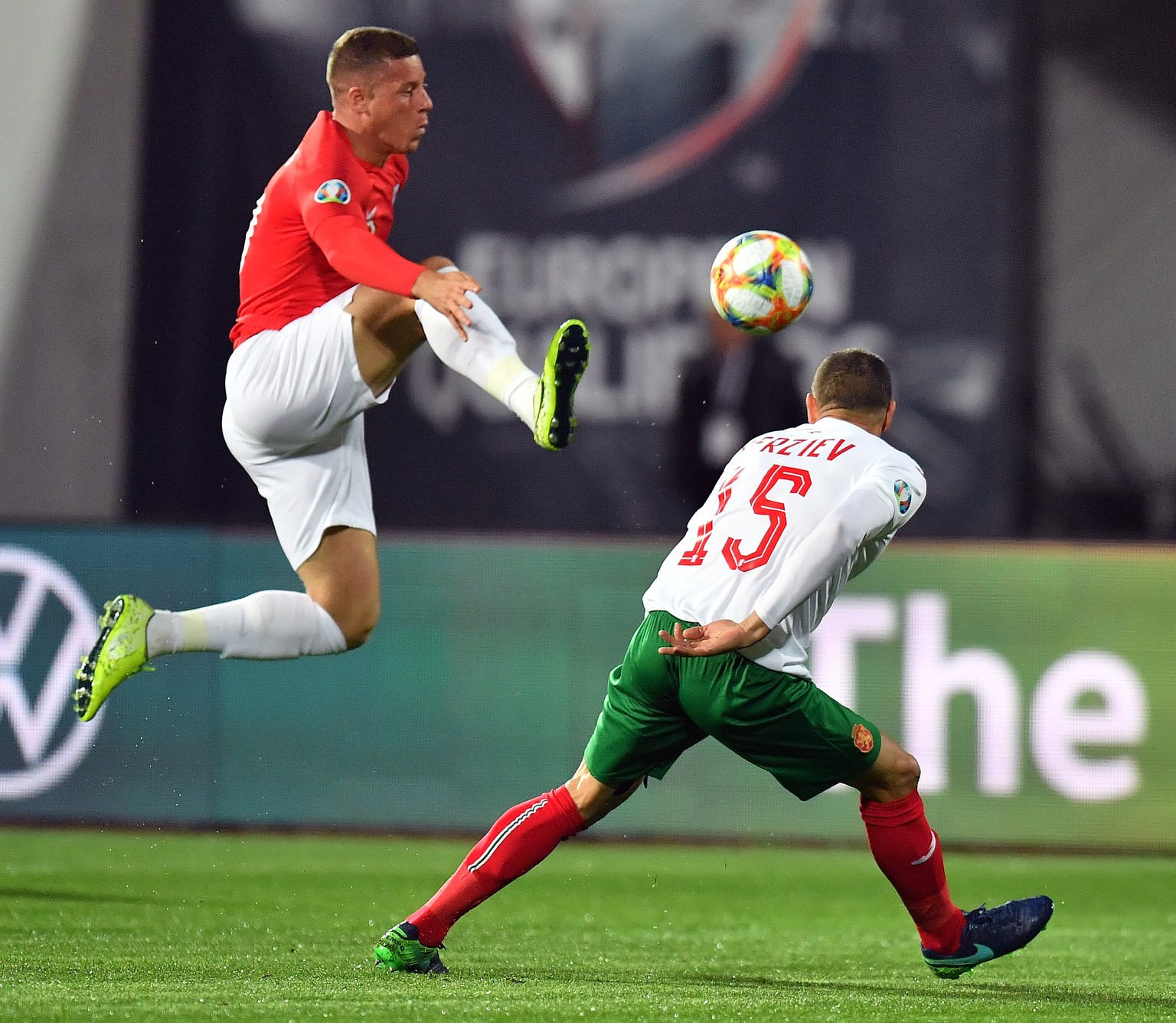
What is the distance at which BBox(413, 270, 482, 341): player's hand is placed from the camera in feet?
16.7

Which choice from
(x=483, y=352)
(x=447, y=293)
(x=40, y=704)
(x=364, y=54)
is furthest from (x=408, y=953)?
(x=40, y=704)

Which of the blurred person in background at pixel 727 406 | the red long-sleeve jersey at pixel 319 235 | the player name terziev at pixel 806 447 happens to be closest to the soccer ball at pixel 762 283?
the player name terziev at pixel 806 447

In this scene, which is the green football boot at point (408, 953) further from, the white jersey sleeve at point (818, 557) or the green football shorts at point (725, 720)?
the white jersey sleeve at point (818, 557)

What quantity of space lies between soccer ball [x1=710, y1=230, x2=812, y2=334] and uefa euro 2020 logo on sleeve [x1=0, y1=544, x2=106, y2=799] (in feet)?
12.4

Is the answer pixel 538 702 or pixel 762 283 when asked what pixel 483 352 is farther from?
pixel 538 702

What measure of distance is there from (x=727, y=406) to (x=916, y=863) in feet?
19.1

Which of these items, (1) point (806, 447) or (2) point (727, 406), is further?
(2) point (727, 406)

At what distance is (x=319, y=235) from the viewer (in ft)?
17.1

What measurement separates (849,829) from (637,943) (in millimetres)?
2468

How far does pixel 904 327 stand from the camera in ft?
37.8

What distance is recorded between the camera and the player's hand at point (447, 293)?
16.7 ft

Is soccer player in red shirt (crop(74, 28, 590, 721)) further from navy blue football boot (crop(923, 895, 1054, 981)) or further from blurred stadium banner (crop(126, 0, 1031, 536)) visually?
blurred stadium banner (crop(126, 0, 1031, 536))

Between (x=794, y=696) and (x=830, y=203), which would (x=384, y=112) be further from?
(x=830, y=203)

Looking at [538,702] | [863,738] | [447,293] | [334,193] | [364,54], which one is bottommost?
[538,702]
